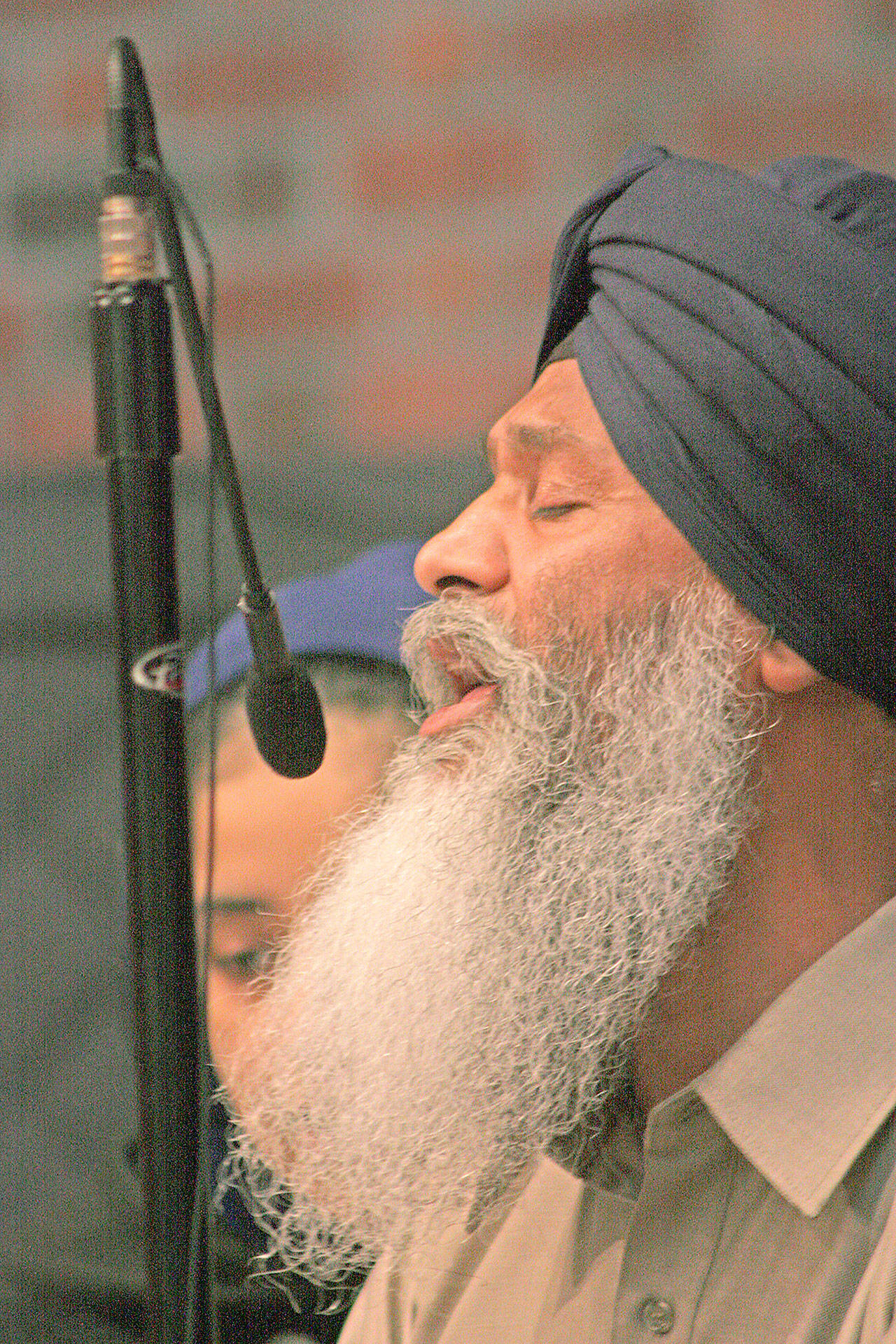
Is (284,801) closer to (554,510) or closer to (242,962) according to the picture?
(242,962)

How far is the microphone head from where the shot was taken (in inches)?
31.4

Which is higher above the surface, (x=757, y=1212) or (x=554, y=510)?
(x=554, y=510)

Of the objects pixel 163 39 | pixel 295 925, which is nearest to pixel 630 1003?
pixel 295 925

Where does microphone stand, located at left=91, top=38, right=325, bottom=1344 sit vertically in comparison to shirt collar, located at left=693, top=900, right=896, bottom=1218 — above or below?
above

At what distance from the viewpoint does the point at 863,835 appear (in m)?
0.95

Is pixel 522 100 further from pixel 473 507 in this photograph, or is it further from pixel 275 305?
pixel 473 507

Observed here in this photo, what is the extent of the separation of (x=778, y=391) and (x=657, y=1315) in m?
0.60

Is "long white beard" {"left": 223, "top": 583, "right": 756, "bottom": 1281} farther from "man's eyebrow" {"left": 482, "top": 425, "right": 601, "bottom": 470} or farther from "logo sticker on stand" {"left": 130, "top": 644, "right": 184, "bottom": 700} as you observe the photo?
"logo sticker on stand" {"left": 130, "top": 644, "right": 184, "bottom": 700}

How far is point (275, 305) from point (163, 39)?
310 mm

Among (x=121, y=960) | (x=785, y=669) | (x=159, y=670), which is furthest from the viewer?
(x=121, y=960)

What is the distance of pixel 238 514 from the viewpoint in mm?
782

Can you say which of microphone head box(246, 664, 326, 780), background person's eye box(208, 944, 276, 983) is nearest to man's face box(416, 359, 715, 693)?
microphone head box(246, 664, 326, 780)

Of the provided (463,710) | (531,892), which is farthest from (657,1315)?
(463,710)

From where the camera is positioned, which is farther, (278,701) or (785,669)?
(785,669)
